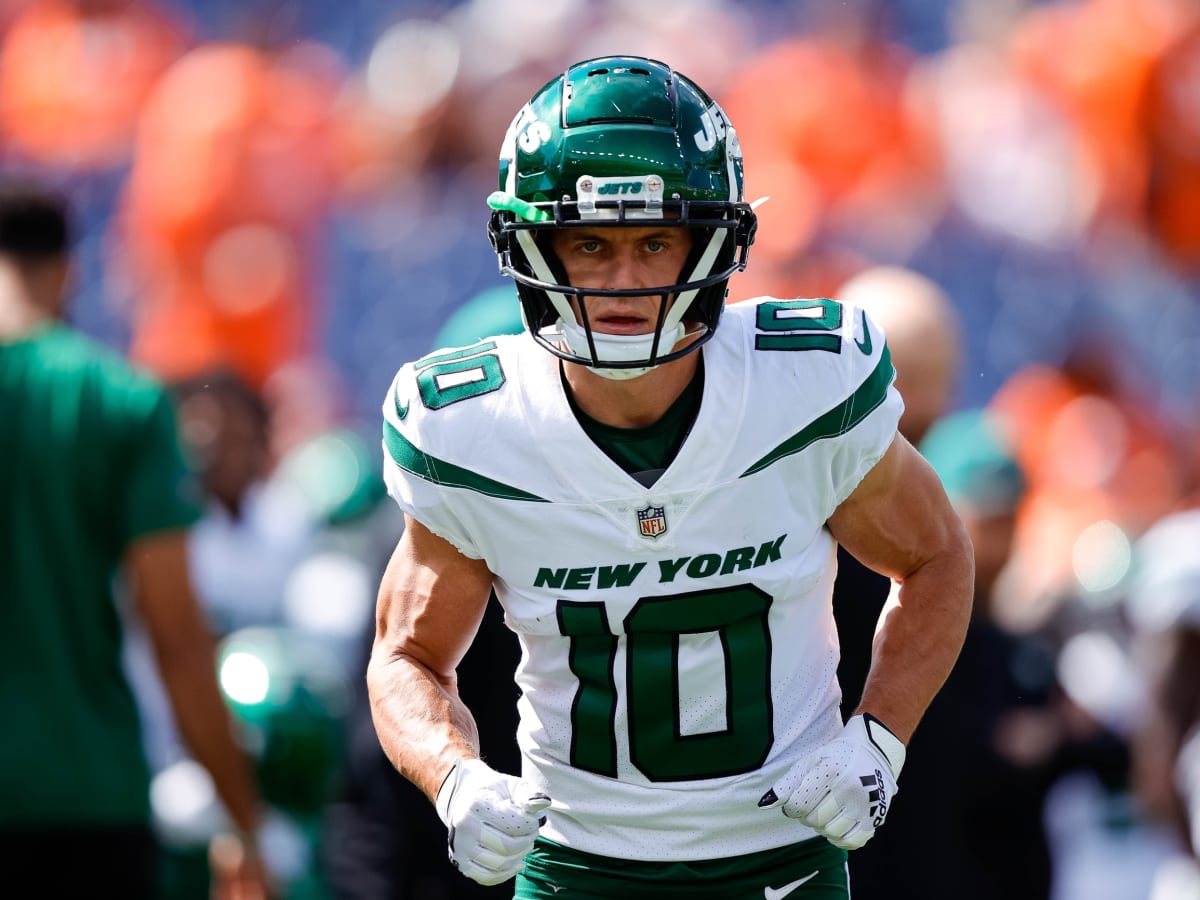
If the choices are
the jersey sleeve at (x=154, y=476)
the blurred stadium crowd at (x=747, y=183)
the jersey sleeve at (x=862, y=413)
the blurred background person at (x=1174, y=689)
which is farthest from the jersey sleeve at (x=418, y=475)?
the blurred stadium crowd at (x=747, y=183)

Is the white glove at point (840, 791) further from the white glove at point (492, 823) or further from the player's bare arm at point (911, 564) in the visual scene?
the white glove at point (492, 823)

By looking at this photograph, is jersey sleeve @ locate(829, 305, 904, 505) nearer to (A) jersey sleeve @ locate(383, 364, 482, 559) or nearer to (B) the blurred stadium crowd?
(A) jersey sleeve @ locate(383, 364, 482, 559)

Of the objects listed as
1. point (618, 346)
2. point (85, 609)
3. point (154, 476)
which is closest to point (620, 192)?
point (618, 346)

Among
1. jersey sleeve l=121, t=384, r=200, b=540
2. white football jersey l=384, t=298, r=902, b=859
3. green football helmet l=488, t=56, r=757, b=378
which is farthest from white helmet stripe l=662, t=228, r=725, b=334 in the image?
jersey sleeve l=121, t=384, r=200, b=540

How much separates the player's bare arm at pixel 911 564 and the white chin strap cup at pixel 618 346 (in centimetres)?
36

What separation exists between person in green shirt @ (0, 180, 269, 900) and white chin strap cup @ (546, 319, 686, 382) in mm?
1580

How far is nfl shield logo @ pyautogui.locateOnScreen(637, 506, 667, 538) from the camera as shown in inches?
106

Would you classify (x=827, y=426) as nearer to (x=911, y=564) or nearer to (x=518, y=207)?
(x=911, y=564)

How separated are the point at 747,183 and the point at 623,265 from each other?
5361 mm

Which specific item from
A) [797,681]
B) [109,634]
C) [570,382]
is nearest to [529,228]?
[570,382]

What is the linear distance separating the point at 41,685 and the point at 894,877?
6.27 feet

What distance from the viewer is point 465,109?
8492 mm

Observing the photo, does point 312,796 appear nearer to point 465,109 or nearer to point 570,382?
point 570,382

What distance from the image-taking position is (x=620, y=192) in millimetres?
2701
